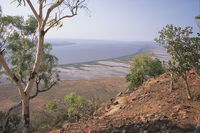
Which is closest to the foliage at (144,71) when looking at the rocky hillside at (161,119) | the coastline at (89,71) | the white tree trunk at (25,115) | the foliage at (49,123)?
the foliage at (49,123)

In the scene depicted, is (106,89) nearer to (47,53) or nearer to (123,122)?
(47,53)

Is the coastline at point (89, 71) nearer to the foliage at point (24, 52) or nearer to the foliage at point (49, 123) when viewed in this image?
the foliage at point (49, 123)

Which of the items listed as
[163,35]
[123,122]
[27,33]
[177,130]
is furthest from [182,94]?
[27,33]

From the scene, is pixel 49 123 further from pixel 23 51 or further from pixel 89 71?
pixel 89 71

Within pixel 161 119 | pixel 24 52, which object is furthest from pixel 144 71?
pixel 161 119

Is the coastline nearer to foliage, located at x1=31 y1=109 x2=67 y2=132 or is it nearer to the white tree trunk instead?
foliage, located at x1=31 y1=109 x2=67 y2=132

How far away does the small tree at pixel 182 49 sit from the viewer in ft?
26.9

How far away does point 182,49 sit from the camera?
8852mm

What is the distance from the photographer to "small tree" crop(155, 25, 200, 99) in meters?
8.19

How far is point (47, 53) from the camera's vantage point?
48.0 feet

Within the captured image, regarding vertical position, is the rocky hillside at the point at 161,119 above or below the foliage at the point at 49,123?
above

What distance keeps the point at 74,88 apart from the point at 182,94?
41.0 metres

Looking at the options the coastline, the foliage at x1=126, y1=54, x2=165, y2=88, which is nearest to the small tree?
the foliage at x1=126, y1=54, x2=165, y2=88

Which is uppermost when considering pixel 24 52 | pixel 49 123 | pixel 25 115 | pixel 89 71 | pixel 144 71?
pixel 24 52
